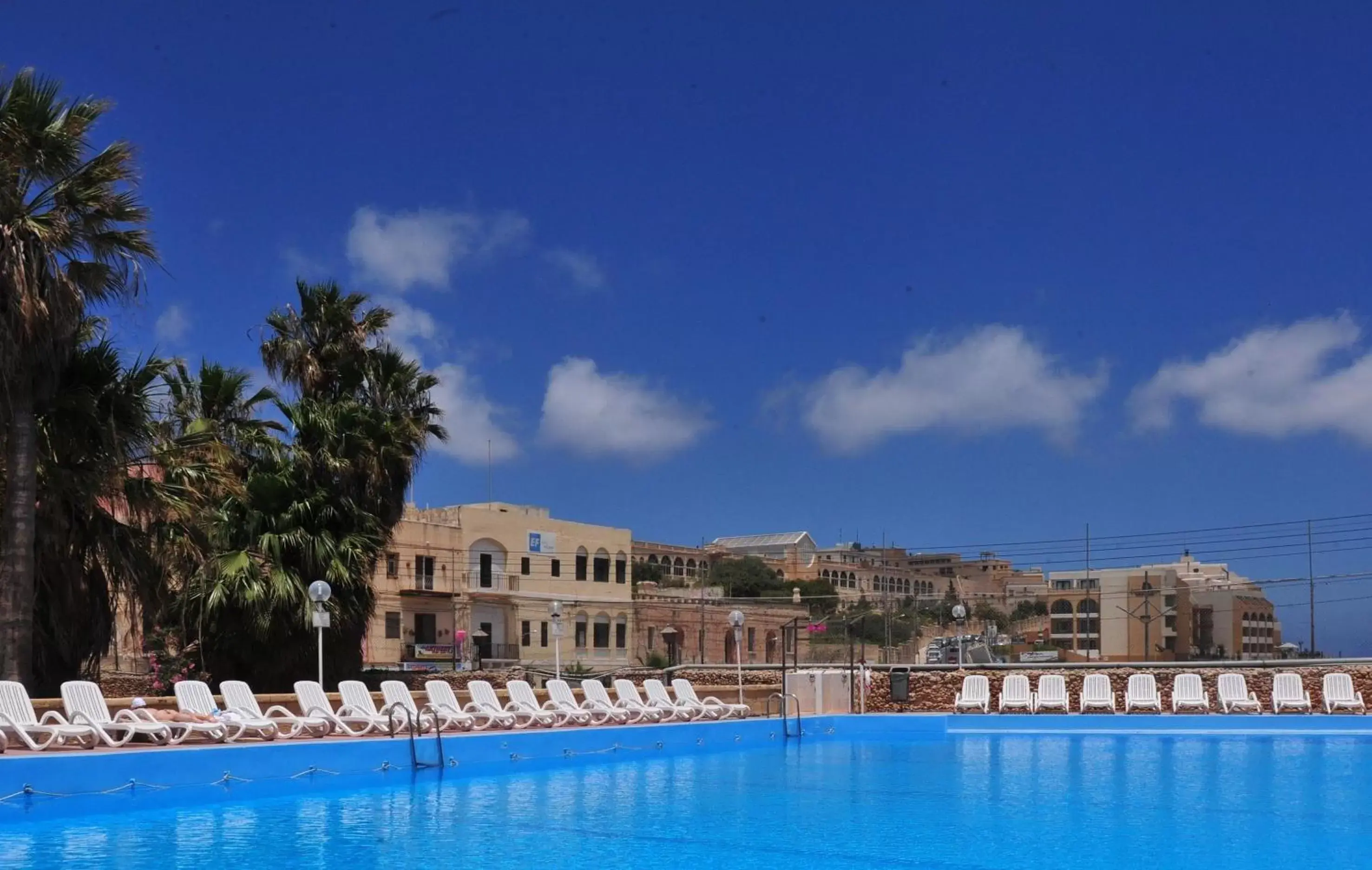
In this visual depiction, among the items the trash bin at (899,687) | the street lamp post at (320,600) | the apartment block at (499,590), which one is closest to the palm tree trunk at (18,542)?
the street lamp post at (320,600)

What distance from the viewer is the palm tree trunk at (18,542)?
1359 cm

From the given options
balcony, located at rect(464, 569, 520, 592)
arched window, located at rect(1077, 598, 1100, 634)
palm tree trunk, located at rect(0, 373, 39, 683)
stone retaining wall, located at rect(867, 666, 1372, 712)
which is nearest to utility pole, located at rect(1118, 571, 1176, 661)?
stone retaining wall, located at rect(867, 666, 1372, 712)

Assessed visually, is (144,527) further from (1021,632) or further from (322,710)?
(1021,632)

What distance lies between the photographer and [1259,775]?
1498cm

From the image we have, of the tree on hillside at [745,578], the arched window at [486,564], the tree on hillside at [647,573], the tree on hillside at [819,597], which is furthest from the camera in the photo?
the tree on hillside at [647,573]

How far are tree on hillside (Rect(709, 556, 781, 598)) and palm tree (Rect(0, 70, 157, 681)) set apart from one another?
77660 millimetres

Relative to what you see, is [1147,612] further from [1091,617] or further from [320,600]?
[1091,617]

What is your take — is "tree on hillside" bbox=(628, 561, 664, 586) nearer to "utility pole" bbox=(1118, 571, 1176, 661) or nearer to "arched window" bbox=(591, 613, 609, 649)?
"arched window" bbox=(591, 613, 609, 649)

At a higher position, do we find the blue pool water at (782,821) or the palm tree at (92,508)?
the palm tree at (92,508)

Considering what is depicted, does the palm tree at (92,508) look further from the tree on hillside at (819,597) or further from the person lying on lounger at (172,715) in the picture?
the tree on hillside at (819,597)

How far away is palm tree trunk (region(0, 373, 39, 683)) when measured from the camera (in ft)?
44.6

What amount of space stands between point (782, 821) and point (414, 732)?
5.55 m

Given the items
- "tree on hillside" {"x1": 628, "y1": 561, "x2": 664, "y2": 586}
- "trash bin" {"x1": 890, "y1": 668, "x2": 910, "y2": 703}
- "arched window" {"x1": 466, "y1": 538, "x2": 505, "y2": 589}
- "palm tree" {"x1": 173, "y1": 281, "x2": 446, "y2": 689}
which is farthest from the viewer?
"tree on hillside" {"x1": 628, "y1": 561, "x2": 664, "y2": 586}

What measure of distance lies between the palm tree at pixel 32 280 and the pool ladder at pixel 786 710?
10.8 metres
